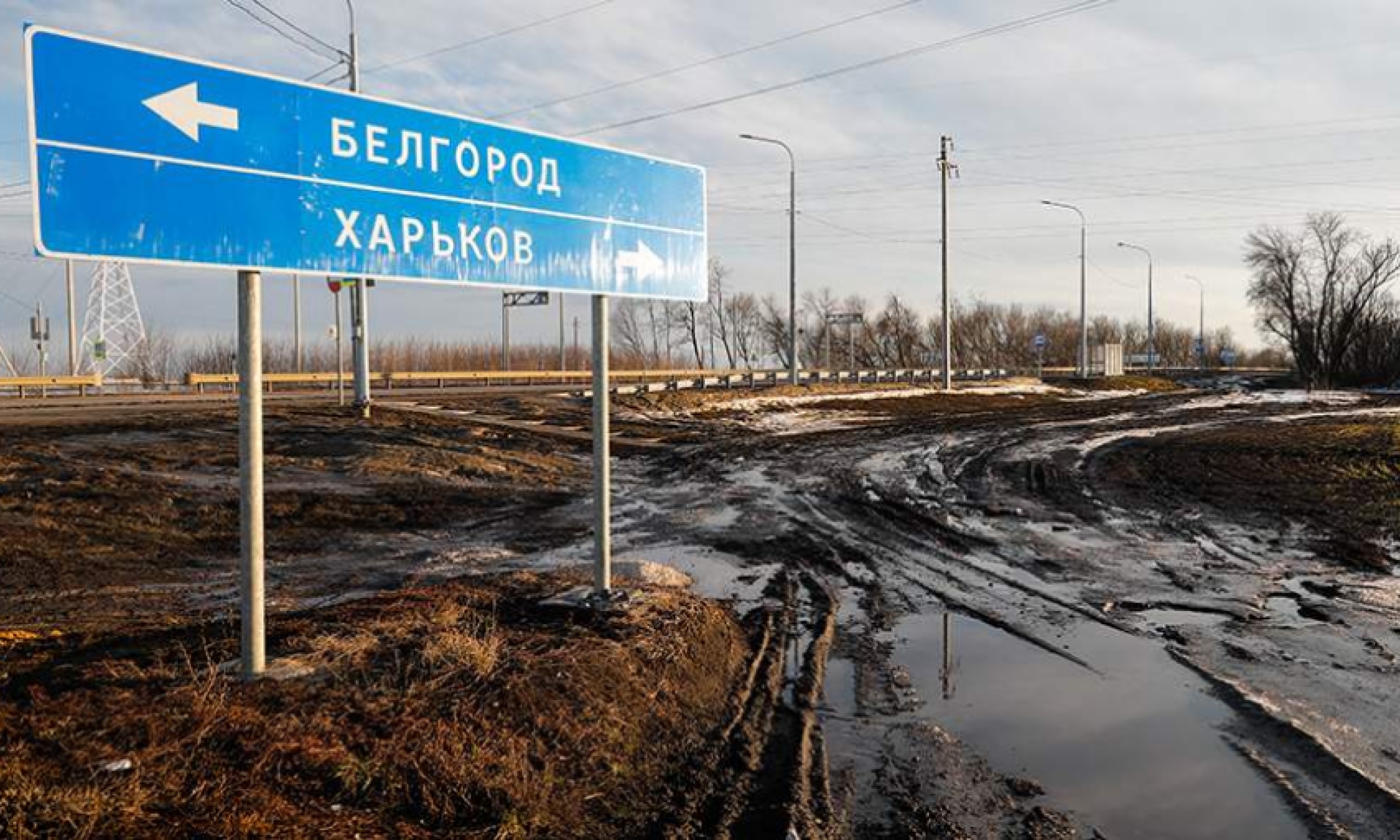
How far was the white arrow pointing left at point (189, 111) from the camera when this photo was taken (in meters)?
4.53

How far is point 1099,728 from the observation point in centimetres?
536

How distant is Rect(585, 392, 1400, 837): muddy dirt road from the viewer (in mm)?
4434

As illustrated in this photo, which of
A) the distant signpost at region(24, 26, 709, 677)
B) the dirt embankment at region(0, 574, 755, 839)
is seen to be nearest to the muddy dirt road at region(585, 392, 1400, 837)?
the dirt embankment at region(0, 574, 755, 839)

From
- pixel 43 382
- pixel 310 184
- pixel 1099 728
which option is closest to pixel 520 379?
pixel 43 382

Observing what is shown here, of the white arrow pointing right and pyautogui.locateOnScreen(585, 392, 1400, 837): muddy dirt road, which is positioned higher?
the white arrow pointing right

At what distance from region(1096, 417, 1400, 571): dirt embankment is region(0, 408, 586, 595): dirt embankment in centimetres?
980

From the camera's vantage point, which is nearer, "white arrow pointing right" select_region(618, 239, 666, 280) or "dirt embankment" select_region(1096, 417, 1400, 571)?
"white arrow pointing right" select_region(618, 239, 666, 280)

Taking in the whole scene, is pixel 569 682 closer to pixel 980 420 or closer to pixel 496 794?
pixel 496 794

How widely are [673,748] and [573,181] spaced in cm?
395

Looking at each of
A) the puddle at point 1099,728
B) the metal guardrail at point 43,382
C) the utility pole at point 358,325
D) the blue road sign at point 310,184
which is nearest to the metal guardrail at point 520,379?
the metal guardrail at point 43,382

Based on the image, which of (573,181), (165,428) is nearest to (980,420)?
(165,428)

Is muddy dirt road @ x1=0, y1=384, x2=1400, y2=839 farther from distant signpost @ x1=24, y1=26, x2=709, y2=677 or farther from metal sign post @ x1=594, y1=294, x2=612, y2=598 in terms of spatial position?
distant signpost @ x1=24, y1=26, x2=709, y2=677

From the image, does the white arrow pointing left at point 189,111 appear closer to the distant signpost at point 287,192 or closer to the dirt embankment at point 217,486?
the distant signpost at point 287,192

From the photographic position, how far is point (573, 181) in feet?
22.3
